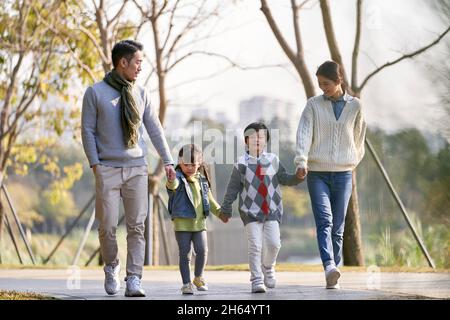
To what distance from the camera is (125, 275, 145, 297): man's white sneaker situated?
4535mm

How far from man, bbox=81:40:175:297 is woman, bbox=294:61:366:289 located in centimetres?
79

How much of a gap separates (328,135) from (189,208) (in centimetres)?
81

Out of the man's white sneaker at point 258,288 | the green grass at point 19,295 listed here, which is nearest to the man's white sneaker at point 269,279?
the man's white sneaker at point 258,288

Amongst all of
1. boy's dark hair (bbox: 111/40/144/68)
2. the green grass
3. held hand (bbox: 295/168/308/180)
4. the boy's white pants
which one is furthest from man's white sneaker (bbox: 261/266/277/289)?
boy's dark hair (bbox: 111/40/144/68)

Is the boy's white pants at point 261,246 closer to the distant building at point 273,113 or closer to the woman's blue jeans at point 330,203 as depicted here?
the woman's blue jeans at point 330,203

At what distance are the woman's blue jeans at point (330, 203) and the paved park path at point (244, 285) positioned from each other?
0.25 metres

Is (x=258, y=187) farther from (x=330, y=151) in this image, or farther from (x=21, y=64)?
(x=21, y=64)

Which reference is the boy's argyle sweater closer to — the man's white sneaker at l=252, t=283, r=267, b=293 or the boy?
the boy

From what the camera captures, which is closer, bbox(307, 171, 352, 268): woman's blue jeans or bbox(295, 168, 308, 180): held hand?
bbox(295, 168, 308, 180): held hand

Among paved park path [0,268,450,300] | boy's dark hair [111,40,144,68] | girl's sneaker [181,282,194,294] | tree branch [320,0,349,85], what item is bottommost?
paved park path [0,268,450,300]

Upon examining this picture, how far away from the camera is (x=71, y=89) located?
10.2 meters

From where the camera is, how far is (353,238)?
7.20m

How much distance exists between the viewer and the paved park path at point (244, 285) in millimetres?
4590

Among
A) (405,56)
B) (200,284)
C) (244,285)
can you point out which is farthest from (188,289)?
(405,56)
